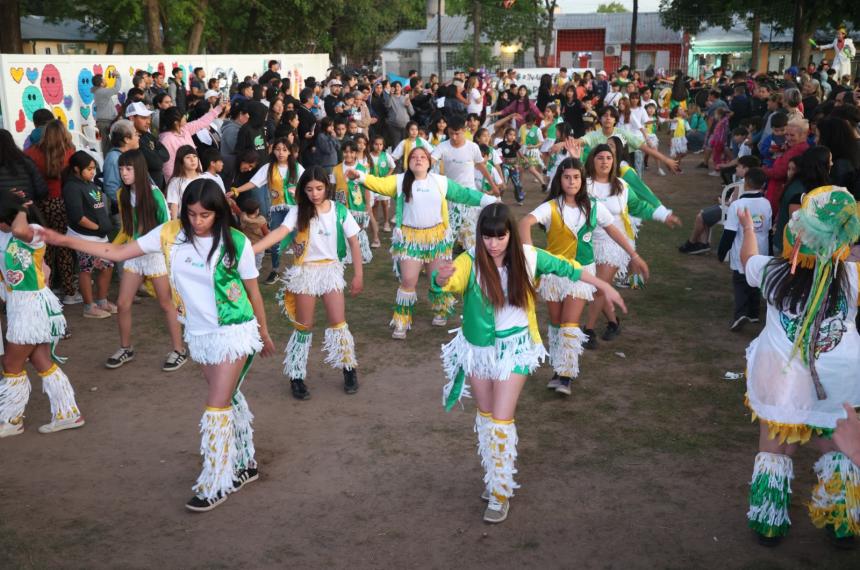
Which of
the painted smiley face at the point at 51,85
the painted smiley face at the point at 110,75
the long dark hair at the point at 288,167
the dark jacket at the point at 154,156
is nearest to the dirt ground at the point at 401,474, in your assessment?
the dark jacket at the point at 154,156

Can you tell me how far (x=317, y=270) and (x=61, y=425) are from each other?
224cm

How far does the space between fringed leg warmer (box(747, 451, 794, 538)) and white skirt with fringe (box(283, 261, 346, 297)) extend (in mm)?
3495

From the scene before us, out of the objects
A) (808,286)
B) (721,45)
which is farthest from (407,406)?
(721,45)

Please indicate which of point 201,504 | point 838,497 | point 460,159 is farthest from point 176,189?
point 838,497

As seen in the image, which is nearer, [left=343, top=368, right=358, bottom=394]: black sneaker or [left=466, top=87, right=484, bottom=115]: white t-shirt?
[left=343, top=368, right=358, bottom=394]: black sneaker

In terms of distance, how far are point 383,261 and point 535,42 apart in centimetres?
4891

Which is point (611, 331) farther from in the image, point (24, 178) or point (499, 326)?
point (24, 178)

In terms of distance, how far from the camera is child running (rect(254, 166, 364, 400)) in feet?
21.6

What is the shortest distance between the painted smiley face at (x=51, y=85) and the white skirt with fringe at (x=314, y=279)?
987 cm

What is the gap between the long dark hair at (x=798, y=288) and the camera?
423 cm

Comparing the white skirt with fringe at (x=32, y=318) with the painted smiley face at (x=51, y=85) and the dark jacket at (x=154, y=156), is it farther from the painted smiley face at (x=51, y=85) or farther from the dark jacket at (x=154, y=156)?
the painted smiley face at (x=51, y=85)

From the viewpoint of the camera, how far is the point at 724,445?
230 inches

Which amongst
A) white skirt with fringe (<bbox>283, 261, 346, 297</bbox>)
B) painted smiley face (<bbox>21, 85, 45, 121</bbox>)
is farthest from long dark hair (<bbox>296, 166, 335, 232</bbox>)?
painted smiley face (<bbox>21, 85, 45, 121</bbox>)

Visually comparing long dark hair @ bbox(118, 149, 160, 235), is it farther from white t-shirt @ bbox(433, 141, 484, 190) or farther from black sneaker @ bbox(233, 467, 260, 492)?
white t-shirt @ bbox(433, 141, 484, 190)
